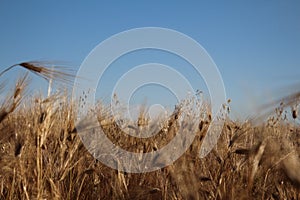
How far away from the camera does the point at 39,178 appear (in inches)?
96.7

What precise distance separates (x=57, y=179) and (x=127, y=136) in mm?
1161

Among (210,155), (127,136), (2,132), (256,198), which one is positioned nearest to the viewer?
(256,198)

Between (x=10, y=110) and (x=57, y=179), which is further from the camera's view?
(x=57, y=179)

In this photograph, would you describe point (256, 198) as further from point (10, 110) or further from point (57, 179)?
point (10, 110)

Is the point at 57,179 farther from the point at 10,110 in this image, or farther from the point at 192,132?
the point at 192,132

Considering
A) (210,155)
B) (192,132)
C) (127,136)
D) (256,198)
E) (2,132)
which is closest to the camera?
(256,198)

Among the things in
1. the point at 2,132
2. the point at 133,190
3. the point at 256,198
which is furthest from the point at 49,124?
the point at 256,198

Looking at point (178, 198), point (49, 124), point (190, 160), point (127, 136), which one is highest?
point (127, 136)

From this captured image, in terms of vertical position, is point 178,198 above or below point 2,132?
below

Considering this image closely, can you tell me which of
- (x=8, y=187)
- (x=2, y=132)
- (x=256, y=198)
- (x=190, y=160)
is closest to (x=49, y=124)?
(x=2, y=132)

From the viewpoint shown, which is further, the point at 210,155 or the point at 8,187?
the point at 210,155

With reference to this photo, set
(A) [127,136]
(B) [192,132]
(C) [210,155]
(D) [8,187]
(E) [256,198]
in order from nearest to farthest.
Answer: (E) [256,198] → (D) [8,187] → (B) [192,132] → (C) [210,155] → (A) [127,136]

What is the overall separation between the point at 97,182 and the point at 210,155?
1.12 meters

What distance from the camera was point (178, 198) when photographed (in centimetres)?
225
